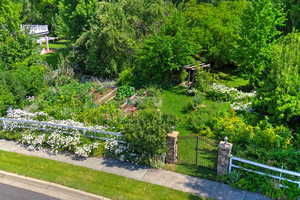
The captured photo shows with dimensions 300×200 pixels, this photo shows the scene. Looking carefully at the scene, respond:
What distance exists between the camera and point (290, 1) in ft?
Answer: 68.2

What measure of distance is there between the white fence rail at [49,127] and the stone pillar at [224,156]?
332 cm

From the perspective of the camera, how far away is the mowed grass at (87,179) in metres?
7.13

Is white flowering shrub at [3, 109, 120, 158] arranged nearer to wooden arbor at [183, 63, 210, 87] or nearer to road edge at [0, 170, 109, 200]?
road edge at [0, 170, 109, 200]

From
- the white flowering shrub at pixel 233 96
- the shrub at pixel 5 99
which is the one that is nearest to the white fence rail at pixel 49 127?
the shrub at pixel 5 99

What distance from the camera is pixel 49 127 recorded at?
10008 mm

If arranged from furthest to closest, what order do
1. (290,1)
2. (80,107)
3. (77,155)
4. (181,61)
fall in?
(290,1) → (181,61) → (80,107) → (77,155)

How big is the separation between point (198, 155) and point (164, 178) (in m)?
1.72

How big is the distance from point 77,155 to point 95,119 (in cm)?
215

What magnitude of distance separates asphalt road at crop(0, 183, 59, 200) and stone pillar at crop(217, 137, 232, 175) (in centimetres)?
495

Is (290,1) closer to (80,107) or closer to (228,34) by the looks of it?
(228,34)

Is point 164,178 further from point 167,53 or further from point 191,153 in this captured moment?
point 167,53

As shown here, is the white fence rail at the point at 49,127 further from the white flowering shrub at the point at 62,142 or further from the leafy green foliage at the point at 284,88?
the leafy green foliage at the point at 284,88

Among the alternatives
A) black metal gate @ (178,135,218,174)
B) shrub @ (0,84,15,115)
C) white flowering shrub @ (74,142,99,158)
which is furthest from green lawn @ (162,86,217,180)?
shrub @ (0,84,15,115)

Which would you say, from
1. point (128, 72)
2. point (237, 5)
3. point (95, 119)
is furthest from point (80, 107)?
point (237, 5)
